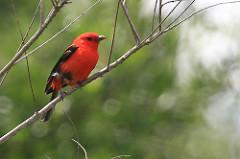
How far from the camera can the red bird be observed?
6.09m

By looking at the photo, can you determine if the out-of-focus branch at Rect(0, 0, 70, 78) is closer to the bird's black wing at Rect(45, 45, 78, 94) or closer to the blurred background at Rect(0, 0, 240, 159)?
the bird's black wing at Rect(45, 45, 78, 94)

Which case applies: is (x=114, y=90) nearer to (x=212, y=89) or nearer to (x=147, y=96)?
Result: (x=147, y=96)

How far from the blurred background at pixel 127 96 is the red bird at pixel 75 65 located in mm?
4852

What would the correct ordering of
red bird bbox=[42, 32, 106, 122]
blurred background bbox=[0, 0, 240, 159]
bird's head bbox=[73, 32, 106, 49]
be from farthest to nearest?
blurred background bbox=[0, 0, 240, 159]
bird's head bbox=[73, 32, 106, 49]
red bird bbox=[42, 32, 106, 122]

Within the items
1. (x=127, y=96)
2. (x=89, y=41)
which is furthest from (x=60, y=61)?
(x=127, y=96)

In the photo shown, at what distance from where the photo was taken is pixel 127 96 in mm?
12992

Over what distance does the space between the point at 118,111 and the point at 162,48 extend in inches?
63.4

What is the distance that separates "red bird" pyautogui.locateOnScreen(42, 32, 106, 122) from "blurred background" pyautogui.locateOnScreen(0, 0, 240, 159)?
485cm

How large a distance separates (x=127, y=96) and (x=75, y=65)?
685 cm

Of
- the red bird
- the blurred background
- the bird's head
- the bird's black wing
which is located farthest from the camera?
the blurred background

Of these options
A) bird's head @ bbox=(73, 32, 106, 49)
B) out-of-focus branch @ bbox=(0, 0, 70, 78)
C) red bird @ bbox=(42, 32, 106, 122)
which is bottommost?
out-of-focus branch @ bbox=(0, 0, 70, 78)

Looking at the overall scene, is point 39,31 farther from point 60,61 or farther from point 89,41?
point 89,41

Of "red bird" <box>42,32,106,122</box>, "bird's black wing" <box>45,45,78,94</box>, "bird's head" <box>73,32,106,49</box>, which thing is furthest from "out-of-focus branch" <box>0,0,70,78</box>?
"bird's head" <box>73,32,106,49</box>

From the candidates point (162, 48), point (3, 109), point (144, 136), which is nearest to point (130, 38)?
point (162, 48)
